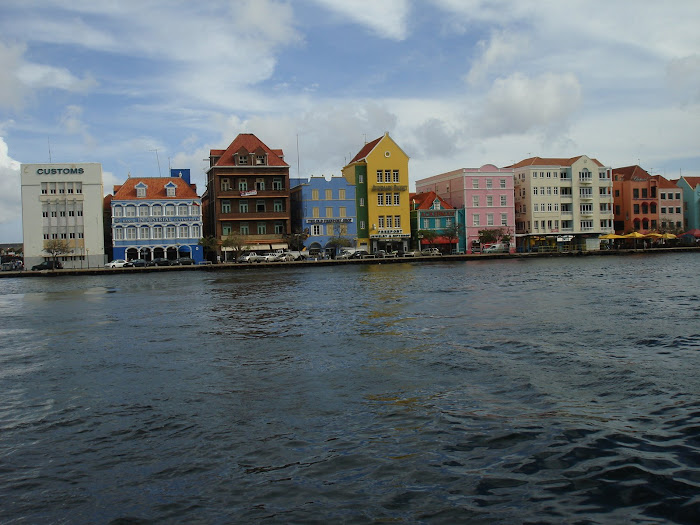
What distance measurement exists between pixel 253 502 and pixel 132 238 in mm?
73925

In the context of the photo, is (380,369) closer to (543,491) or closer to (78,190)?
(543,491)

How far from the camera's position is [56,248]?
7181cm

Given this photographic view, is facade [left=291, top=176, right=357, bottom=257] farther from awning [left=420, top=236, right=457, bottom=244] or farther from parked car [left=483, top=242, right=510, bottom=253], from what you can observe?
parked car [left=483, top=242, right=510, bottom=253]

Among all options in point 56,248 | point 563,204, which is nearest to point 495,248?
point 563,204

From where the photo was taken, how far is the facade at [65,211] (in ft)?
244

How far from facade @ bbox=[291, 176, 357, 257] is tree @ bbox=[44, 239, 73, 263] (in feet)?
88.9

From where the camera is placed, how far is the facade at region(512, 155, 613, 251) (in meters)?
91.7

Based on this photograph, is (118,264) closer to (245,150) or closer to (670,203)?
(245,150)

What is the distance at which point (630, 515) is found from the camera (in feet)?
20.6

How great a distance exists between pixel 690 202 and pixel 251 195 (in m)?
69.3

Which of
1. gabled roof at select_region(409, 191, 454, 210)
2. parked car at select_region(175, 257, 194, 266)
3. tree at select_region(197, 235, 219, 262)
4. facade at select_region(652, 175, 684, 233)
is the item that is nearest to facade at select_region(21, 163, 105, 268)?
parked car at select_region(175, 257, 194, 266)

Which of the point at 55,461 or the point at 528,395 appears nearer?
the point at 55,461

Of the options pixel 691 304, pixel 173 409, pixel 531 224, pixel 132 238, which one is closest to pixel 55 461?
pixel 173 409

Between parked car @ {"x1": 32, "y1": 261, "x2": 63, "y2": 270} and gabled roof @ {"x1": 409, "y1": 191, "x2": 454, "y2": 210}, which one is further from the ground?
gabled roof @ {"x1": 409, "y1": 191, "x2": 454, "y2": 210}
